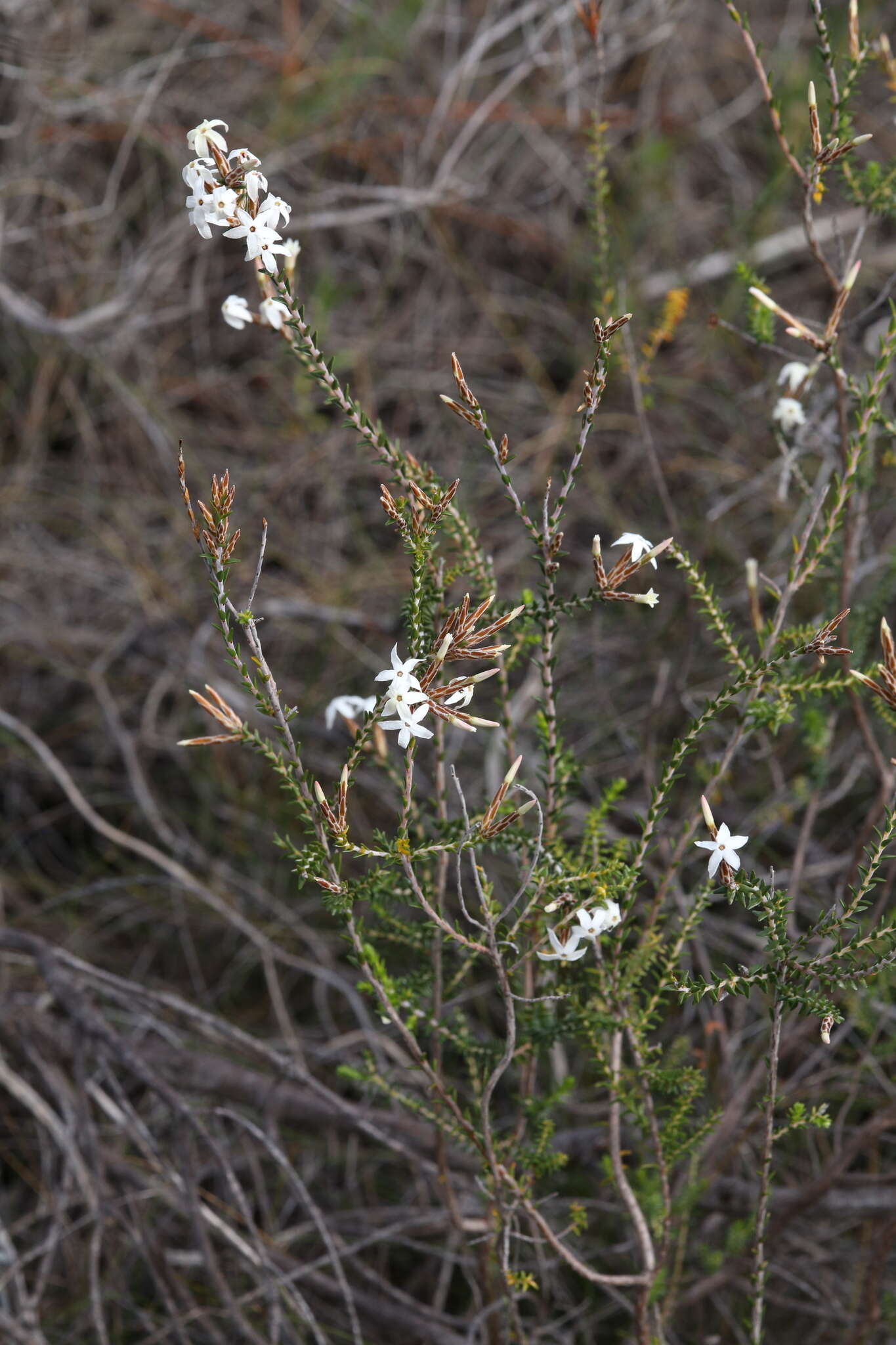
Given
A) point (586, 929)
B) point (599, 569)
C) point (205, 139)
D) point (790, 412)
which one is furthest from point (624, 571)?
point (790, 412)

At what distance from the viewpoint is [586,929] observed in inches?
52.9

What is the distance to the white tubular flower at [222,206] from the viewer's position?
1.22 metres

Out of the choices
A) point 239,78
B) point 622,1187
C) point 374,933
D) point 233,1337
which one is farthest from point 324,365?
point 239,78

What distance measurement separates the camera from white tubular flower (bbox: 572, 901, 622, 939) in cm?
133

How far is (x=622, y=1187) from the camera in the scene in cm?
160

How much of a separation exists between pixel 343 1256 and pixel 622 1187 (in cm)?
84

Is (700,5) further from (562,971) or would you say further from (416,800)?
(562,971)

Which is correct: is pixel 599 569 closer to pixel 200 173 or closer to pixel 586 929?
pixel 586 929

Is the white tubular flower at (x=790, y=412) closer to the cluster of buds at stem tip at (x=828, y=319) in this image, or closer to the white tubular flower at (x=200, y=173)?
the cluster of buds at stem tip at (x=828, y=319)

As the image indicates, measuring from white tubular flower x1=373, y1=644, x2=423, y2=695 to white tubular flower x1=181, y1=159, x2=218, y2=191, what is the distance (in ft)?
1.87

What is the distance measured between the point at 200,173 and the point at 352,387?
271cm

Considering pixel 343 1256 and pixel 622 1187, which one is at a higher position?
pixel 622 1187

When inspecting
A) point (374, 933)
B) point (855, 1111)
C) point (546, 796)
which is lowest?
point (855, 1111)

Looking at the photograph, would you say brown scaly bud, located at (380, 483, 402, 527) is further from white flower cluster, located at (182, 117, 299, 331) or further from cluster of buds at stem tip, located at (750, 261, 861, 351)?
cluster of buds at stem tip, located at (750, 261, 861, 351)
